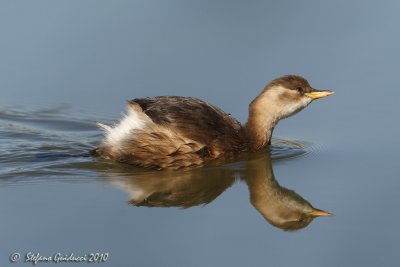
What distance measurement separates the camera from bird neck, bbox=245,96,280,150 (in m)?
8.14

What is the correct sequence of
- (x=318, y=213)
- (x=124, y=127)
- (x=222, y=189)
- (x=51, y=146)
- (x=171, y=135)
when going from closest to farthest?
(x=318, y=213)
(x=222, y=189)
(x=171, y=135)
(x=124, y=127)
(x=51, y=146)

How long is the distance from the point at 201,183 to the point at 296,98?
5.33ft

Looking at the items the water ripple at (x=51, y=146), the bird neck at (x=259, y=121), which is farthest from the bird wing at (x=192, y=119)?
the water ripple at (x=51, y=146)

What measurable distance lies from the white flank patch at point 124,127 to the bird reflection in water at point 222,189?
0.49 meters

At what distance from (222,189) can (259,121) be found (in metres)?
1.48

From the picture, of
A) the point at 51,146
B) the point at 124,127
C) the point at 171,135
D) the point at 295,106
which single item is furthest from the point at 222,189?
the point at 51,146

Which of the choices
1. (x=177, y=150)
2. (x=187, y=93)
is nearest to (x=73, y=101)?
(x=187, y=93)

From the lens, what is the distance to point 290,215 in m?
6.25

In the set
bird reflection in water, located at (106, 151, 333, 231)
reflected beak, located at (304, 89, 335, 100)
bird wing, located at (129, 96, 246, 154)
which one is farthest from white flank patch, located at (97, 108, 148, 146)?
reflected beak, located at (304, 89, 335, 100)

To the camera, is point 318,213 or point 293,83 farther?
point 293,83

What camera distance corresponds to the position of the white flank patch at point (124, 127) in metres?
7.73

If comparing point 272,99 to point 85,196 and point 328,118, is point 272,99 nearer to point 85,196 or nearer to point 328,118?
point 328,118

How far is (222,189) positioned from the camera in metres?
6.86

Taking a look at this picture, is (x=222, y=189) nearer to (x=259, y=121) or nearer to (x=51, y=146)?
(x=259, y=121)
